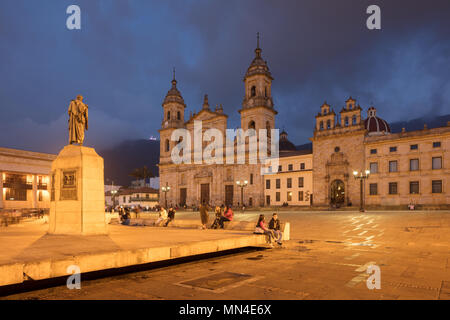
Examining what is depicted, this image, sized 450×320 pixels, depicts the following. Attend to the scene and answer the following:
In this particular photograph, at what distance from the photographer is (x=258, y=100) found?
5153 centimetres

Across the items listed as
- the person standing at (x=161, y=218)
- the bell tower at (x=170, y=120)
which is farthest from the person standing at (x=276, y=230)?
the bell tower at (x=170, y=120)

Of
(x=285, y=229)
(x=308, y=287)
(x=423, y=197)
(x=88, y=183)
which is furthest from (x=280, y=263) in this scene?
(x=423, y=197)

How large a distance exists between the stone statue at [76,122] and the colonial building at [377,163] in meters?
37.1

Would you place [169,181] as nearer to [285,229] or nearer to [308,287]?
[285,229]

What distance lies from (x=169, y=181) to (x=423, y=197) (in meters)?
43.9

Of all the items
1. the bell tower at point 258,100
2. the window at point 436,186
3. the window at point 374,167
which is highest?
the bell tower at point 258,100

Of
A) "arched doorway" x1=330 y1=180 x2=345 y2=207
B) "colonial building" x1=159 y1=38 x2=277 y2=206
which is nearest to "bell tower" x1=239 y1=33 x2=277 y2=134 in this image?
"colonial building" x1=159 y1=38 x2=277 y2=206

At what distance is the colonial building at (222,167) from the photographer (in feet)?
168

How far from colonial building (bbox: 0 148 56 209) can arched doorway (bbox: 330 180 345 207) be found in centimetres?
4168

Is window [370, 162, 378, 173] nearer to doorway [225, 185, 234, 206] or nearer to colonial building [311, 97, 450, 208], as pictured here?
colonial building [311, 97, 450, 208]

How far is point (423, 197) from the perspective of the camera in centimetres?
3716

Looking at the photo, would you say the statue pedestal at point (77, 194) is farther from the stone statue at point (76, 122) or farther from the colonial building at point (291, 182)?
the colonial building at point (291, 182)

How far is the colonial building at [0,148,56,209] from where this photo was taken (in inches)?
1644

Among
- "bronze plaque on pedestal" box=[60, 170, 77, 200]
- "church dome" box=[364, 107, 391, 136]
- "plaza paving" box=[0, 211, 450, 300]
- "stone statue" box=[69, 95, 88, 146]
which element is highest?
"church dome" box=[364, 107, 391, 136]
